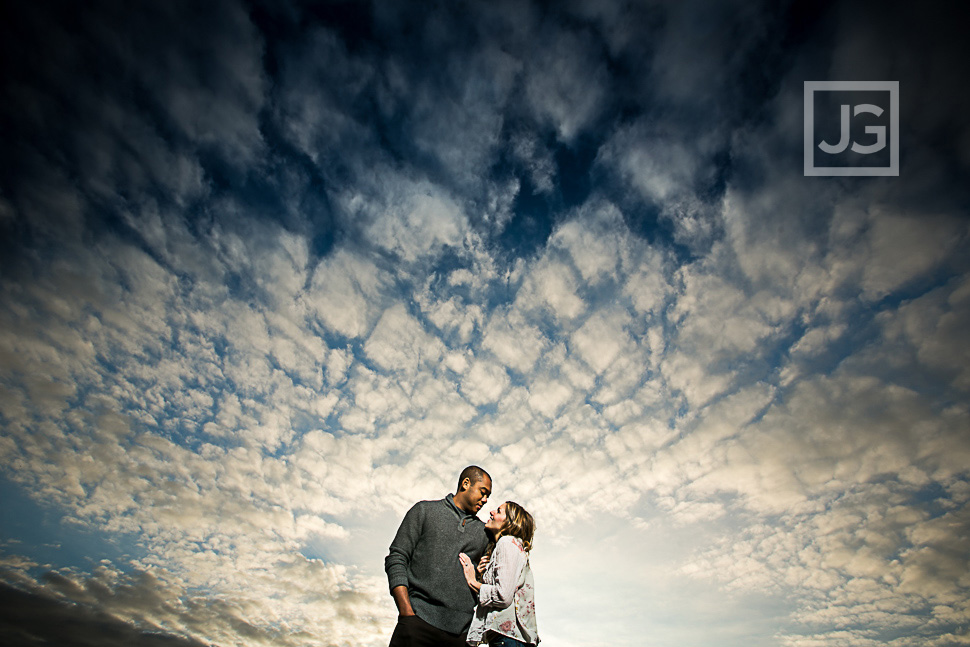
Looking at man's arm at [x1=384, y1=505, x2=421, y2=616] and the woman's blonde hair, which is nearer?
man's arm at [x1=384, y1=505, x2=421, y2=616]

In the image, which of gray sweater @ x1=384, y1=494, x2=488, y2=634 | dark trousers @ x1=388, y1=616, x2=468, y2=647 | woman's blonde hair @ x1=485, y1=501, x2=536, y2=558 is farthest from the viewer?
woman's blonde hair @ x1=485, y1=501, x2=536, y2=558

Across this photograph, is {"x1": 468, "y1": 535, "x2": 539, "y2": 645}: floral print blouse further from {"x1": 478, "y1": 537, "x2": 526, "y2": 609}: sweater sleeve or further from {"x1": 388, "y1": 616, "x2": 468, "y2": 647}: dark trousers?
{"x1": 388, "y1": 616, "x2": 468, "y2": 647}: dark trousers

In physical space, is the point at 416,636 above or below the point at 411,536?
below

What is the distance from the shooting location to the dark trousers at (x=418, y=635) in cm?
452

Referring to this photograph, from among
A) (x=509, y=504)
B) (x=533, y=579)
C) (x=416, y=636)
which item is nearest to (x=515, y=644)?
(x=533, y=579)

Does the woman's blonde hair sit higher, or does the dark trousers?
the woman's blonde hair

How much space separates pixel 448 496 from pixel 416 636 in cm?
155

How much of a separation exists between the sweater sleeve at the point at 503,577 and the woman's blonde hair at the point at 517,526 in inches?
14.4

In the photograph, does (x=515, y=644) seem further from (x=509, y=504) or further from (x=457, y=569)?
(x=509, y=504)

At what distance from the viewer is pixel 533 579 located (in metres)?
5.22

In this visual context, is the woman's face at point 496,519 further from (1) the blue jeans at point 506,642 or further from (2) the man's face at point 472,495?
(1) the blue jeans at point 506,642

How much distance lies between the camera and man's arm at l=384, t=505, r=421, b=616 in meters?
4.74

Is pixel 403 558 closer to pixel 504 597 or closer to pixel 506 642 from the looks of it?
pixel 504 597

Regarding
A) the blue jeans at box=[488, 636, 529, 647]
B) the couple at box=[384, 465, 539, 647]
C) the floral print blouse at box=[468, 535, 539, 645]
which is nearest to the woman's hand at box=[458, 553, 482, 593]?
the couple at box=[384, 465, 539, 647]
